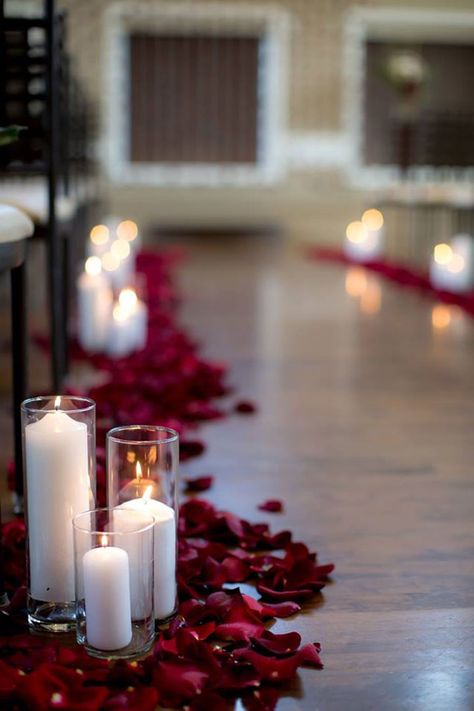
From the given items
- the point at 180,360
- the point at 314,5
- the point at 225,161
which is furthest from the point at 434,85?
the point at 180,360

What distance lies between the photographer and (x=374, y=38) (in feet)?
34.1

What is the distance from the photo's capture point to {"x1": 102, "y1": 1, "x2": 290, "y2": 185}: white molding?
9.92 metres

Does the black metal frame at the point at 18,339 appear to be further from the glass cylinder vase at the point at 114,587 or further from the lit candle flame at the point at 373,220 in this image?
the lit candle flame at the point at 373,220

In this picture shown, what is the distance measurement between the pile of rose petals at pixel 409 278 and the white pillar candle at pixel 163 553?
325 cm

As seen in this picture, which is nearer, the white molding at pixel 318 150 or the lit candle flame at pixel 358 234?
the lit candle flame at pixel 358 234

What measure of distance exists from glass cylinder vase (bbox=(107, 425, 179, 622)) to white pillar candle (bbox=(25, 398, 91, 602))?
5 cm

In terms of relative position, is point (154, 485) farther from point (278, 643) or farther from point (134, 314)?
point (134, 314)

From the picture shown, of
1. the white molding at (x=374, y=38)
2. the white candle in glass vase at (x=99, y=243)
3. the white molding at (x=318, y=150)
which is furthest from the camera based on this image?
the white molding at (x=318, y=150)

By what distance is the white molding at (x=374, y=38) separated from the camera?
10172mm

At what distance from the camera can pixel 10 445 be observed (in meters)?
2.16

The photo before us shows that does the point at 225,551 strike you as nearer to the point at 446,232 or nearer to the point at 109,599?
the point at 109,599

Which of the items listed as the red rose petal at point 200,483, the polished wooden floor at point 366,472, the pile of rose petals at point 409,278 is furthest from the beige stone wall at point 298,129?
the red rose petal at point 200,483

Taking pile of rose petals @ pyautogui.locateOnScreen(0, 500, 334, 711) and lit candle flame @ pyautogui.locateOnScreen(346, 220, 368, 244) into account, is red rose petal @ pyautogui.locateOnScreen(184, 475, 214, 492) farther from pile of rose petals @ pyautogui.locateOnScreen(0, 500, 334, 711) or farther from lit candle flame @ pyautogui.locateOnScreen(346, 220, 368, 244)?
lit candle flame @ pyautogui.locateOnScreen(346, 220, 368, 244)

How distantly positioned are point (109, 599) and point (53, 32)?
1482 mm
